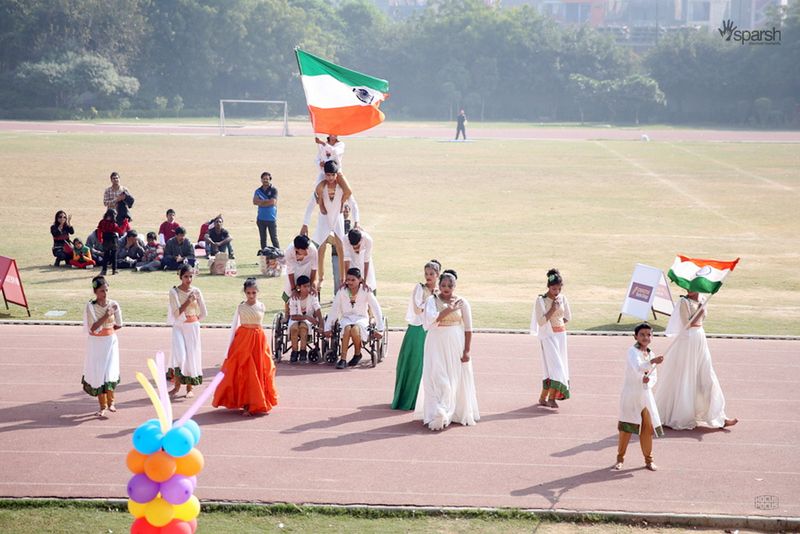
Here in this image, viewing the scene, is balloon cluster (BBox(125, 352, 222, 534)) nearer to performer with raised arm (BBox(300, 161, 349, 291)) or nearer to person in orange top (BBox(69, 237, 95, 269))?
performer with raised arm (BBox(300, 161, 349, 291))

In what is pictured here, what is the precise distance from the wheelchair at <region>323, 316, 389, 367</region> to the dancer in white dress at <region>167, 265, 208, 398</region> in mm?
2195

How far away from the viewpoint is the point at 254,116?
80.8 meters

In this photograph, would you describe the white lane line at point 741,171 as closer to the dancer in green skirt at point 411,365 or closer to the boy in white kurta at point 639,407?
the dancer in green skirt at point 411,365

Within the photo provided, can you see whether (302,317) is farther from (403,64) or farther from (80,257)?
(403,64)

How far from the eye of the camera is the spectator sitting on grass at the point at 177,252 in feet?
66.8

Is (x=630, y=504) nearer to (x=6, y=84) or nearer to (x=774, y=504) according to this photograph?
(x=774, y=504)

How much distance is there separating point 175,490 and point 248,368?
15.9ft

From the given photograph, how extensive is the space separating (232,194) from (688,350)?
22079mm

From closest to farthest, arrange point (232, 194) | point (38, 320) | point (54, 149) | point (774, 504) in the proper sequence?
point (774, 504) → point (38, 320) → point (232, 194) → point (54, 149)

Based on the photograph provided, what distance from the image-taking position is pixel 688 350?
11.5 metres

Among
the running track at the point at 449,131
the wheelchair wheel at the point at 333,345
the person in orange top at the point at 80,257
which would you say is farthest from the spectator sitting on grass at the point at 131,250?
the running track at the point at 449,131

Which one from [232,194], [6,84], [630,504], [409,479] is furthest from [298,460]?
[6,84]

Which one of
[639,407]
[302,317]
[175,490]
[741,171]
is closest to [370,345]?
[302,317]

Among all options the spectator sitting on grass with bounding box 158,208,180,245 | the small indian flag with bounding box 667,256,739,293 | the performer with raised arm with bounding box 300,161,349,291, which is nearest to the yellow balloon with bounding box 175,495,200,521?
the small indian flag with bounding box 667,256,739,293
